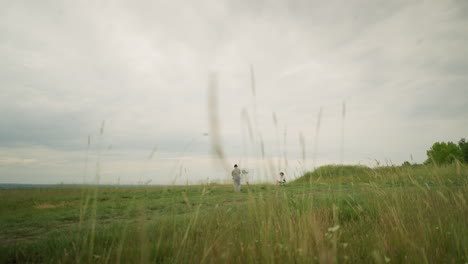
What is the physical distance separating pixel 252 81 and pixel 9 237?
4915 millimetres

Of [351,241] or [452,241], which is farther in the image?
[351,241]

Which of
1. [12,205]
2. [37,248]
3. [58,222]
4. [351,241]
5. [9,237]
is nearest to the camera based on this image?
[351,241]

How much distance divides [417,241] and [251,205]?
66.0 inches

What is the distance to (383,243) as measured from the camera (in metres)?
2.37

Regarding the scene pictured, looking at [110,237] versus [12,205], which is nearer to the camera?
[110,237]

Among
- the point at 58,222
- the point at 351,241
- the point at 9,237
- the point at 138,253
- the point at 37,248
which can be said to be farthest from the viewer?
the point at 58,222

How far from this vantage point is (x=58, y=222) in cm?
574

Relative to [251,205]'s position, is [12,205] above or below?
below

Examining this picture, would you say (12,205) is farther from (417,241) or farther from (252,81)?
(417,241)

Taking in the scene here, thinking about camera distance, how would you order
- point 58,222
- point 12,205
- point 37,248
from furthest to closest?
1. point 12,205
2. point 58,222
3. point 37,248

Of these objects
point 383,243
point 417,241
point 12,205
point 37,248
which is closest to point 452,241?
point 417,241

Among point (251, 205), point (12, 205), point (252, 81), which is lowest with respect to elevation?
point (12, 205)

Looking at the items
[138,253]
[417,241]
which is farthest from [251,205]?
[417,241]

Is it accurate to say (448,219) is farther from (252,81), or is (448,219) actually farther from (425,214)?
(252,81)
